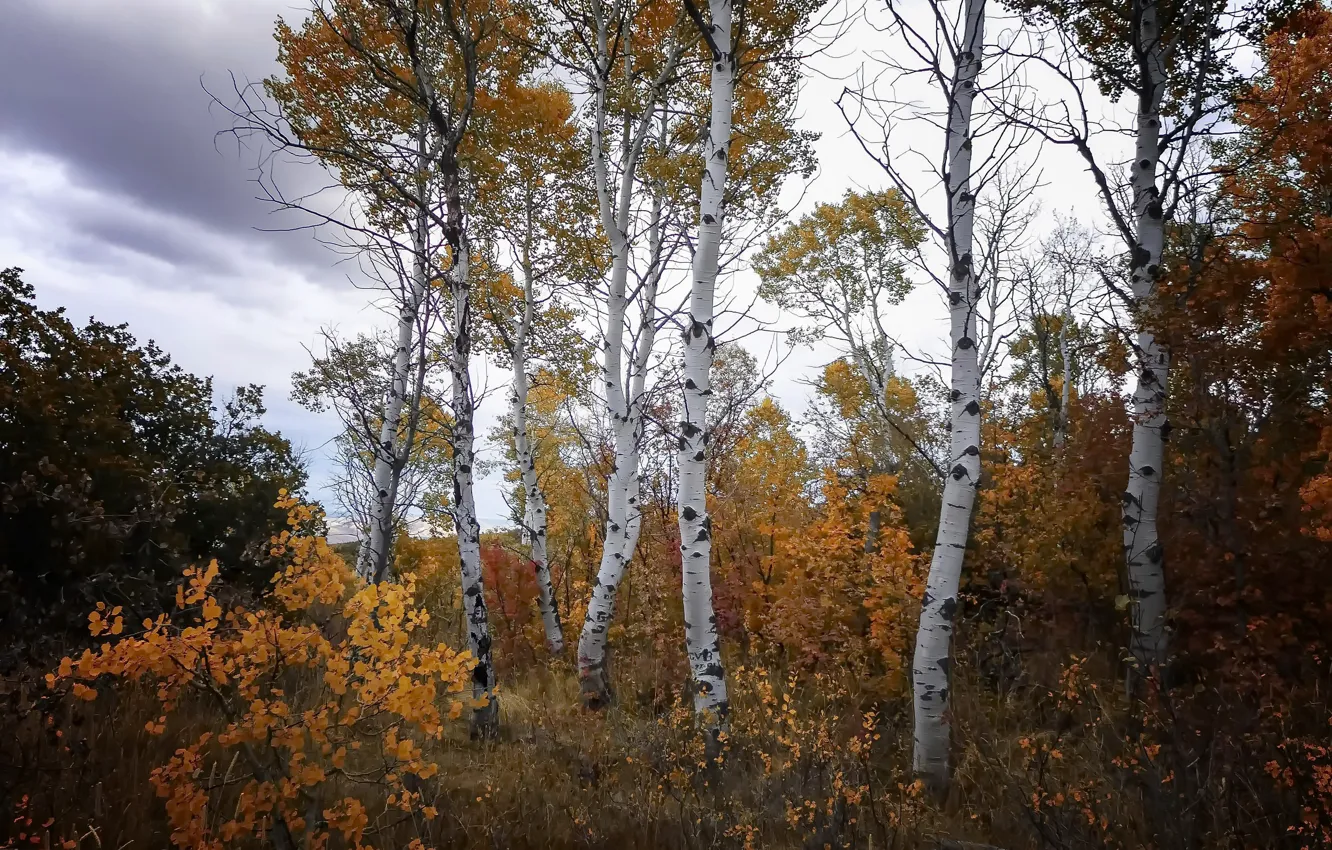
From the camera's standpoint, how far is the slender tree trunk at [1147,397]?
16.9 ft

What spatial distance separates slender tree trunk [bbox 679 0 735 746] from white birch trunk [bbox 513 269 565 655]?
376cm

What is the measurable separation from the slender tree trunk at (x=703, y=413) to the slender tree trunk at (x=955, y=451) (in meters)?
1.46

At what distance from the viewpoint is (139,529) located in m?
5.46

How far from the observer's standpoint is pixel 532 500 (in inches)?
319

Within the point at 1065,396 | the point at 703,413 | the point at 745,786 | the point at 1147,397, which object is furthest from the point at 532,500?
the point at 1065,396

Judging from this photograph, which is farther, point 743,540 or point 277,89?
point 743,540

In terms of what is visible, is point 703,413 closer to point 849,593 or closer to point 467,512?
point 467,512

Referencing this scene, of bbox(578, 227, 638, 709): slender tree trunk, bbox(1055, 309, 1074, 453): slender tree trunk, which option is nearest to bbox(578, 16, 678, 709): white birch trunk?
bbox(578, 227, 638, 709): slender tree trunk

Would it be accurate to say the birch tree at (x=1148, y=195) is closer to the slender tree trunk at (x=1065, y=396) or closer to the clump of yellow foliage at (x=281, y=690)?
the slender tree trunk at (x=1065, y=396)

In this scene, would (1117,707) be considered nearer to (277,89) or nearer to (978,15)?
(978,15)

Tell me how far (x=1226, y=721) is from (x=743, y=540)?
6491 mm

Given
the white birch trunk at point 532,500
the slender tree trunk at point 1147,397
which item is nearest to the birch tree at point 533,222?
the white birch trunk at point 532,500

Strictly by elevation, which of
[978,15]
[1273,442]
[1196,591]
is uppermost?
[978,15]

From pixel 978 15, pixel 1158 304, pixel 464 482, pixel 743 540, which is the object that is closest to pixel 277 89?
pixel 464 482
